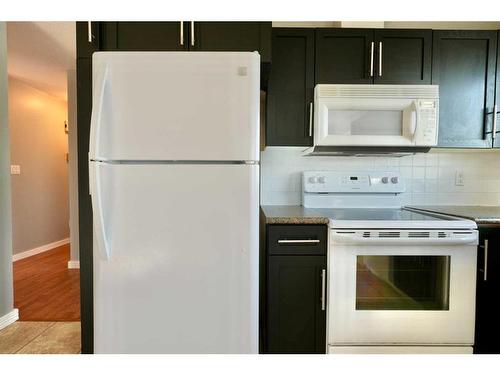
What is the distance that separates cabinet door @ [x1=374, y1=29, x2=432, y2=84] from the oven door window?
1.11m

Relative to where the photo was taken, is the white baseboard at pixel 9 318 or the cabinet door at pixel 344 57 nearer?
the cabinet door at pixel 344 57

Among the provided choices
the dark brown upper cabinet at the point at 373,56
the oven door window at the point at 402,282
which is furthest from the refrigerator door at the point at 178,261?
the dark brown upper cabinet at the point at 373,56

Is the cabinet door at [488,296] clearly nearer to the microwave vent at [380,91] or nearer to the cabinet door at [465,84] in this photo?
the cabinet door at [465,84]

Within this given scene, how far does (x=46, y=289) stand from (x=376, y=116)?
3253 mm

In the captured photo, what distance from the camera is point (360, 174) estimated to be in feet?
7.14

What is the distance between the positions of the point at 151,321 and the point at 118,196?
591mm

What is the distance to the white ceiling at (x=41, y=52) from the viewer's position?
2.51 m

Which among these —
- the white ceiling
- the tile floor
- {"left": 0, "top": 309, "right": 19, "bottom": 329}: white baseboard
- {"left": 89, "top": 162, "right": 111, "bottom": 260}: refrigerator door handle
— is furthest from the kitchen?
the white ceiling

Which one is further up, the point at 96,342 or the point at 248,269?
the point at 248,269

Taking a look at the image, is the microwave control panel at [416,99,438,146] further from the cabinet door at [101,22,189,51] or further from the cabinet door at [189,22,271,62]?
the cabinet door at [101,22,189,51]

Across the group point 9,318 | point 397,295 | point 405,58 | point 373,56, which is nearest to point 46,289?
point 9,318

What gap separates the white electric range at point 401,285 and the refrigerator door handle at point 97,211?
110 centimetres
